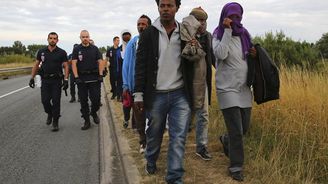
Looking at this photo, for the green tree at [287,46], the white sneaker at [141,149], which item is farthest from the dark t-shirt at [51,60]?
the green tree at [287,46]

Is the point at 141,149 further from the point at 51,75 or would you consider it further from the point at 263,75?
the point at 51,75

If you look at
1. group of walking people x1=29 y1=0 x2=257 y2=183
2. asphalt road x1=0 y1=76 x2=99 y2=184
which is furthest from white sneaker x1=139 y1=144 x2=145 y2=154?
group of walking people x1=29 y1=0 x2=257 y2=183

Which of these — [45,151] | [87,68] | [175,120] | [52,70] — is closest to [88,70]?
[87,68]

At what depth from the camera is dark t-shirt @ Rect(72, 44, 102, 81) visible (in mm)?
9281

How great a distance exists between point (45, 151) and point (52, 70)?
239 centimetres

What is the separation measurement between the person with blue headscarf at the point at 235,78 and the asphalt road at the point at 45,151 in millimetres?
1828

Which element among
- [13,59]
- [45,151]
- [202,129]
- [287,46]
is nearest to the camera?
[202,129]

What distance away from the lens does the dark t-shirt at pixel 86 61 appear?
30.5ft

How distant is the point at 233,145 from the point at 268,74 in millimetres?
904

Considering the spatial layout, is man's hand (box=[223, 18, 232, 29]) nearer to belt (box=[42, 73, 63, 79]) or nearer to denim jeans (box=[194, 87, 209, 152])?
denim jeans (box=[194, 87, 209, 152])

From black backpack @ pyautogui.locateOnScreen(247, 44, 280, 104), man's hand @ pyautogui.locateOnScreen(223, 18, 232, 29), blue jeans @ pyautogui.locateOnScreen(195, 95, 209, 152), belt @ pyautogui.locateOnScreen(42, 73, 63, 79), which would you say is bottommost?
blue jeans @ pyautogui.locateOnScreen(195, 95, 209, 152)

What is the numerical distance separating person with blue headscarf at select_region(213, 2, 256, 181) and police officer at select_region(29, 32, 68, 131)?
503 centimetres

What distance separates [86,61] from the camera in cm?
931

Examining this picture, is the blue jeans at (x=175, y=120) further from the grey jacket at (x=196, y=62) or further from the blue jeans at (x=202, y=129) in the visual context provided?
the blue jeans at (x=202, y=129)
